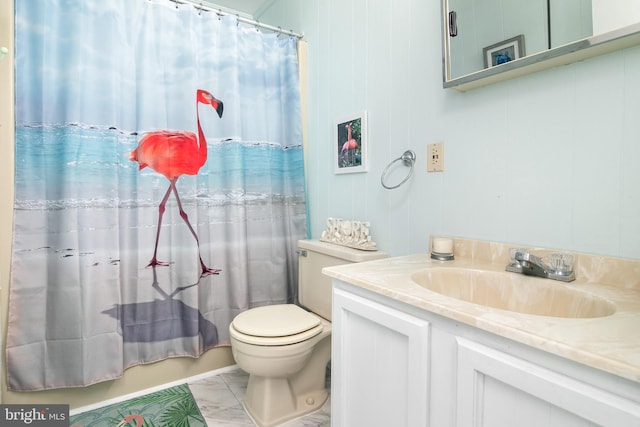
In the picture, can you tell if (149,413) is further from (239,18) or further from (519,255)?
(239,18)

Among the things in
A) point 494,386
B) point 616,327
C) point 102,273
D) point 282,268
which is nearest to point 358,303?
point 494,386

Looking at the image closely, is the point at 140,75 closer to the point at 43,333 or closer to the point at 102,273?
the point at 102,273

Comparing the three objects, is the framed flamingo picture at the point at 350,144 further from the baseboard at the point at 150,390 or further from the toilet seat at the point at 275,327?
the baseboard at the point at 150,390

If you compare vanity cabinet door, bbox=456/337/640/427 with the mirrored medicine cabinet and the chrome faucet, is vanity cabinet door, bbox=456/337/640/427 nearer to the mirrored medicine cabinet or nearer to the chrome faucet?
the chrome faucet

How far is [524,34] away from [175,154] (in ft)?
4.98

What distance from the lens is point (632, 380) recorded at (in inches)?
18.5

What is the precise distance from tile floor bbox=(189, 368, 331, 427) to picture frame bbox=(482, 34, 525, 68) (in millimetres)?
1532

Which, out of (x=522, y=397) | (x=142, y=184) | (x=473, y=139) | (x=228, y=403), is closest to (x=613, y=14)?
(x=473, y=139)

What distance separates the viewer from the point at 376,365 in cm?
91

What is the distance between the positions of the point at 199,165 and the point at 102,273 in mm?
667

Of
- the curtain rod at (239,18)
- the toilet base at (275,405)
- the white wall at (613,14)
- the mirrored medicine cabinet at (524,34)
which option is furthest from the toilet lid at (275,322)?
the curtain rod at (239,18)

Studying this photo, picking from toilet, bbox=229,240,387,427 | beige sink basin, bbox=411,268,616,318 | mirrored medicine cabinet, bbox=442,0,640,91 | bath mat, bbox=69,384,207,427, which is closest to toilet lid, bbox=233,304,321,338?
toilet, bbox=229,240,387,427

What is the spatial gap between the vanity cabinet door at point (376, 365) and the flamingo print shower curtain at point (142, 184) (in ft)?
3.22

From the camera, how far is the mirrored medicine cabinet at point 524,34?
872mm
